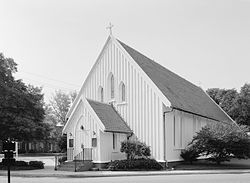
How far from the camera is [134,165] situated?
3092 centimetres

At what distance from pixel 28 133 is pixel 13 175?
21.2ft

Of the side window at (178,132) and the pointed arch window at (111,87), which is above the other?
the pointed arch window at (111,87)

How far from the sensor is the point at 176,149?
36062 millimetres

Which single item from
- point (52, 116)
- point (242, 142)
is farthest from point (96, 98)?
point (52, 116)

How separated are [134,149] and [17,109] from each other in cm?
1037

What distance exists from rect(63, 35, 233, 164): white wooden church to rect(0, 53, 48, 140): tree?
10.2 feet

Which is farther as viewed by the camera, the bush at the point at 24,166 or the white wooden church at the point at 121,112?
the bush at the point at 24,166

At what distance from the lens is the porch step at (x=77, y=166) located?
31.0 meters

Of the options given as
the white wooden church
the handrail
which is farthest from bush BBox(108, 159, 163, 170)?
the handrail

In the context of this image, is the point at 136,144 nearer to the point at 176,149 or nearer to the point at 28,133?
the point at 176,149

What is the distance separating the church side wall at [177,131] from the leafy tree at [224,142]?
1866 mm

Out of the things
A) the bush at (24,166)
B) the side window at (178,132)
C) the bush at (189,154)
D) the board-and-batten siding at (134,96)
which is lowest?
the bush at (24,166)

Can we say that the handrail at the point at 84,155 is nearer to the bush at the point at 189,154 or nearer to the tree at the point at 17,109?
the tree at the point at 17,109

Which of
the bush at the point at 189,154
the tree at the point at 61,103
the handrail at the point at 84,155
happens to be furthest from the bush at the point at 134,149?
the tree at the point at 61,103
